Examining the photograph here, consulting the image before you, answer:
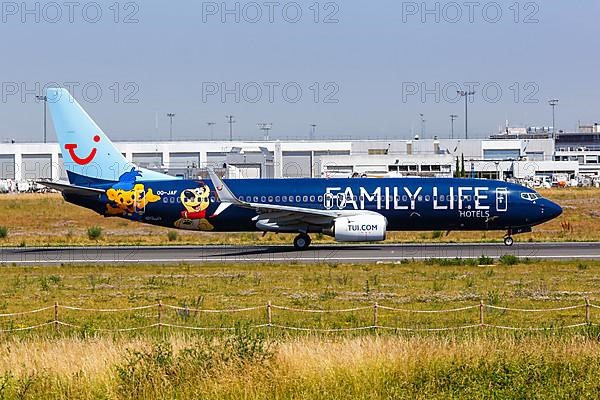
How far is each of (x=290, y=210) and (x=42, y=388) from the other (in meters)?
31.1

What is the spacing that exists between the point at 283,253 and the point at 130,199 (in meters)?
8.66

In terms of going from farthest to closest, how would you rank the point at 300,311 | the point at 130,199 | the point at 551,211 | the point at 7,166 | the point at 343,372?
1. the point at 7,166
2. the point at 130,199
3. the point at 551,211
4. the point at 300,311
5. the point at 343,372

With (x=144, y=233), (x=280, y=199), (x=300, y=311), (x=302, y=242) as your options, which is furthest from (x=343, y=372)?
(x=144, y=233)

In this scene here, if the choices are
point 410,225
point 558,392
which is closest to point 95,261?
point 410,225

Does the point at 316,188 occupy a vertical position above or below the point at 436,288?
above

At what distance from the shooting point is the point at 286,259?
45.2 meters

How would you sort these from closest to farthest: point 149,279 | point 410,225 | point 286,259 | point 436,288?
point 436,288, point 149,279, point 286,259, point 410,225

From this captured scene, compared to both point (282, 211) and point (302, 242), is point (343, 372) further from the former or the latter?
point (302, 242)

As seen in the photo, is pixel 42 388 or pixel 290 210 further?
pixel 290 210

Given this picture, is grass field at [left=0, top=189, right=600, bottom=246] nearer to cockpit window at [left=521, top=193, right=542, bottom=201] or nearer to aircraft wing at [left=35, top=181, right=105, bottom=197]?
cockpit window at [left=521, top=193, right=542, bottom=201]

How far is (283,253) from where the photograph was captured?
48406 mm

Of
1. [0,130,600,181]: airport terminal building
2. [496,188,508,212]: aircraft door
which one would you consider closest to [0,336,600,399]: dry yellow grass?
[496,188,508,212]: aircraft door

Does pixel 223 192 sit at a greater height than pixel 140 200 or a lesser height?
greater

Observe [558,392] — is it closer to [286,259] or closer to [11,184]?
[286,259]
